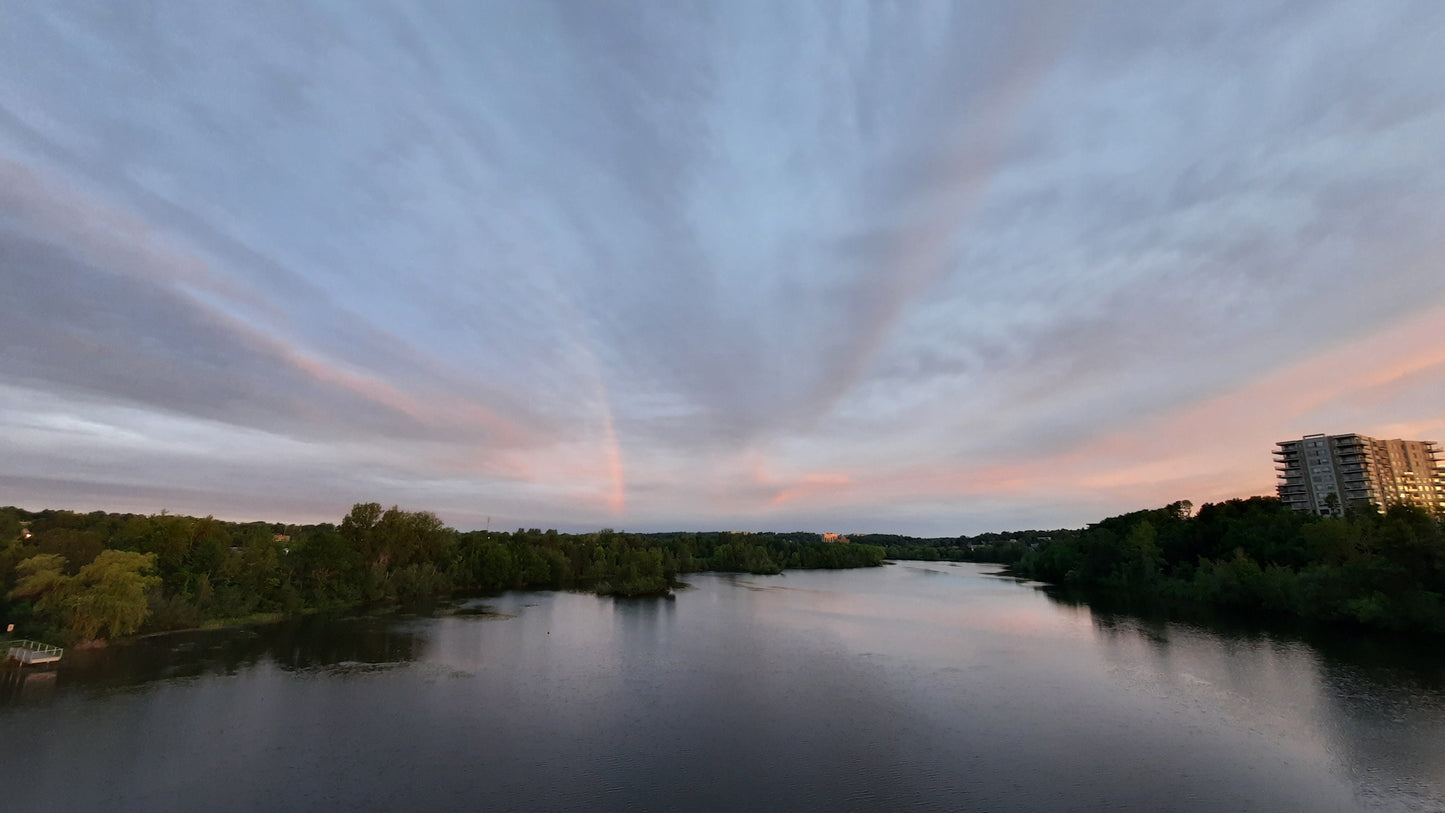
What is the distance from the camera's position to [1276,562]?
55125 mm

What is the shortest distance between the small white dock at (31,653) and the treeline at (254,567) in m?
2.97

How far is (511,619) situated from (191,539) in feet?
89.7

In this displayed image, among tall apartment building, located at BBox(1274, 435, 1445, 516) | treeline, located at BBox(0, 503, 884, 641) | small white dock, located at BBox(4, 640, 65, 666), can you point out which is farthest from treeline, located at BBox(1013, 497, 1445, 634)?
small white dock, located at BBox(4, 640, 65, 666)

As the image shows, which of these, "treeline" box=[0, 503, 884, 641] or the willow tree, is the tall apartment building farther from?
the willow tree

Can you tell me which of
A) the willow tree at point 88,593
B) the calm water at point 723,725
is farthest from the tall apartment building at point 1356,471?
the willow tree at point 88,593

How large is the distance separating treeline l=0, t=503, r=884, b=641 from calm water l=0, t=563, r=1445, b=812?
4.00 m

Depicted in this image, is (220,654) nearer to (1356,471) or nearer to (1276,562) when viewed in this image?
(1276,562)

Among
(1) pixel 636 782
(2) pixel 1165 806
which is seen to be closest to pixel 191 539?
(1) pixel 636 782

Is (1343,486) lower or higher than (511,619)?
higher

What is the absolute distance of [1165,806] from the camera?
54.4 ft

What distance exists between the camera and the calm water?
17.4 metres

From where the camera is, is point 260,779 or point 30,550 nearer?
point 260,779

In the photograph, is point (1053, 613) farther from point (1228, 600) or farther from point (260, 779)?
point (260, 779)

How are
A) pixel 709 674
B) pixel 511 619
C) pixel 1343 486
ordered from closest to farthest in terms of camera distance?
1. pixel 709 674
2. pixel 511 619
3. pixel 1343 486
